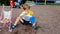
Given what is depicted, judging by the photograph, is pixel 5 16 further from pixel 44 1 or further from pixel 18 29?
pixel 44 1

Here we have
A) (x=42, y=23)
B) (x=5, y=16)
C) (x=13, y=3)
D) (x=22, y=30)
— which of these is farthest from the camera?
(x=13, y=3)

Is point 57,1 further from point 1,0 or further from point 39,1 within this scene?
point 1,0

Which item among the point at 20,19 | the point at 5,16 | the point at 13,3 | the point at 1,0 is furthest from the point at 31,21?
the point at 1,0

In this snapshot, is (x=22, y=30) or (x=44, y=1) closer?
(x=22, y=30)

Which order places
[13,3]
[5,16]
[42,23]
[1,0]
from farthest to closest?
1. [1,0]
2. [13,3]
3. [42,23]
4. [5,16]

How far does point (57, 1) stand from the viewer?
14836 millimetres

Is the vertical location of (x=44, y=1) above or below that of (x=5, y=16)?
below

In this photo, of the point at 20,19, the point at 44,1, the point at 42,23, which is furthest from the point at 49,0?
the point at 20,19

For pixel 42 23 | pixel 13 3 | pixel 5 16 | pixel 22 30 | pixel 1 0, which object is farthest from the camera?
pixel 1 0

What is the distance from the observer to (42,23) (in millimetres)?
8609

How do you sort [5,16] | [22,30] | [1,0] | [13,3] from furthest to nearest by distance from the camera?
[1,0]
[13,3]
[5,16]
[22,30]

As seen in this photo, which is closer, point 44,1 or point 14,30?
point 14,30

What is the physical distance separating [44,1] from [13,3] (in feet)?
9.09

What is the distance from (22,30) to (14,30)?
10.3 inches
